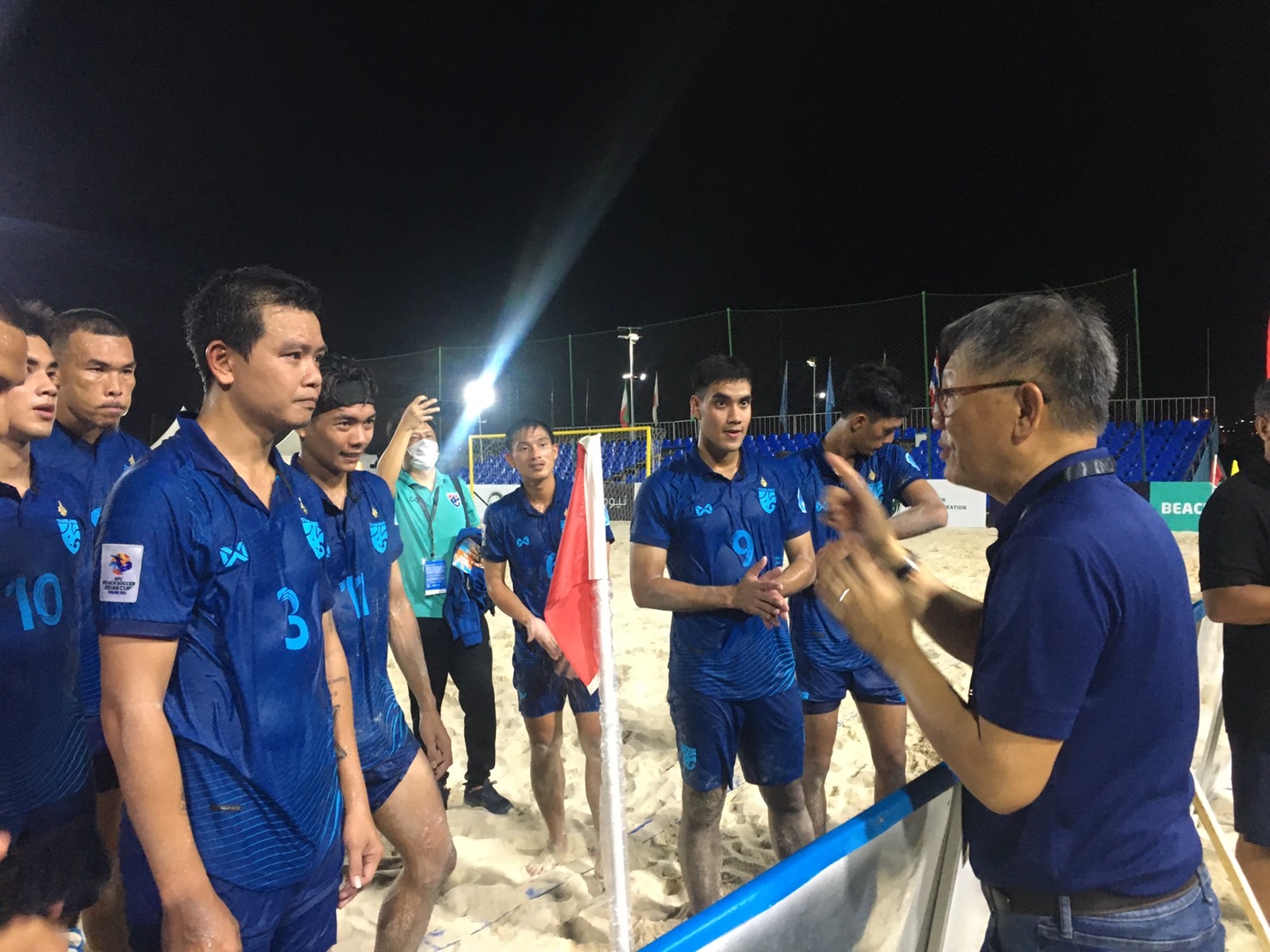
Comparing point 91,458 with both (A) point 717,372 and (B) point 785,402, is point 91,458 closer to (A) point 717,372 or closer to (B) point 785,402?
(A) point 717,372

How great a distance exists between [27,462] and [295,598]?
A: 3.35ft

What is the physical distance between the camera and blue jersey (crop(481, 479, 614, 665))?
379 cm

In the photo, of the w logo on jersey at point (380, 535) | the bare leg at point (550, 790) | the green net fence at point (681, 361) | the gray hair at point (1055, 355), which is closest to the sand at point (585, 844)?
the bare leg at point (550, 790)

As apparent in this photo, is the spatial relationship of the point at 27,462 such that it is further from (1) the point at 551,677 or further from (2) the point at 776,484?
(2) the point at 776,484

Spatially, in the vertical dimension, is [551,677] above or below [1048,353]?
below

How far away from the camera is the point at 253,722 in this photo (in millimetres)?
1566

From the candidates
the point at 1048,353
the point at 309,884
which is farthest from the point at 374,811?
the point at 1048,353

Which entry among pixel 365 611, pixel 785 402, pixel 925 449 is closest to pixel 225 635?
pixel 365 611

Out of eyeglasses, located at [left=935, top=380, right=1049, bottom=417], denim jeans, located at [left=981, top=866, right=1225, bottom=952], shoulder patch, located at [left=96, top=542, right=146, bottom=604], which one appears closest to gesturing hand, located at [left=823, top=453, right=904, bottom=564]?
eyeglasses, located at [left=935, top=380, right=1049, bottom=417]

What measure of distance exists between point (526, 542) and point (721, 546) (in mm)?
1247

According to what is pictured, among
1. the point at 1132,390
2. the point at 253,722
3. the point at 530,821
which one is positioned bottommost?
the point at 530,821

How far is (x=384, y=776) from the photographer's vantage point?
8.06 ft

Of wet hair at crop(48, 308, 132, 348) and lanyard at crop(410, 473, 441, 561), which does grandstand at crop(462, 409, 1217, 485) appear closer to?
lanyard at crop(410, 473, 441, 561)

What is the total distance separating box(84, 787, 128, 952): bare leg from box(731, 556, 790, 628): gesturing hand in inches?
82.7
